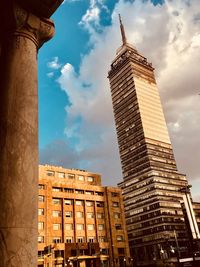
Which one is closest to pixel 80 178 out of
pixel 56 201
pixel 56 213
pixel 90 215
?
pixel 90 215

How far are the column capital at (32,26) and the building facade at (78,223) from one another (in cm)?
4363

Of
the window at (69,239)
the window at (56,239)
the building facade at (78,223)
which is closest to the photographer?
the building facade at (78,223)

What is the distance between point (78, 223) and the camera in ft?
178

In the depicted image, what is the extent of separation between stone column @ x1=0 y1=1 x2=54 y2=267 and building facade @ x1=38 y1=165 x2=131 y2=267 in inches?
1721

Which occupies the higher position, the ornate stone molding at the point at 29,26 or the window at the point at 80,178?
the window at the point at 80,178

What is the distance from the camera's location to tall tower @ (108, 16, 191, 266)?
8625cm

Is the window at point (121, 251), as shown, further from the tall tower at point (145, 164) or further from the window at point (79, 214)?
the tall tower at point (145, 164)

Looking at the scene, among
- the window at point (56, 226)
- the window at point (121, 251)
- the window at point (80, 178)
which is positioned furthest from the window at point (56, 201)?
the window at point (121, 251)

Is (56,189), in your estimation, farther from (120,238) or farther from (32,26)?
(32,26)

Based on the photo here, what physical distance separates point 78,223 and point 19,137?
54652 millimetres

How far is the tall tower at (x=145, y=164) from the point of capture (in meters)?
86.2

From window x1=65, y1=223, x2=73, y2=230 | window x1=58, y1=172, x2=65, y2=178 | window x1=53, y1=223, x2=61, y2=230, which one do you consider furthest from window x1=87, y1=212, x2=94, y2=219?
window x1=58, y1=172, x2=65, y2=178

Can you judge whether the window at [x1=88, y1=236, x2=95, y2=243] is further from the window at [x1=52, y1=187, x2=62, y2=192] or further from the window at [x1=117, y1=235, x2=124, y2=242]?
the window at [x1=52, y1=187, x2=62, y2=192]

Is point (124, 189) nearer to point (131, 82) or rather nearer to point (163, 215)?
point (163, 215)
